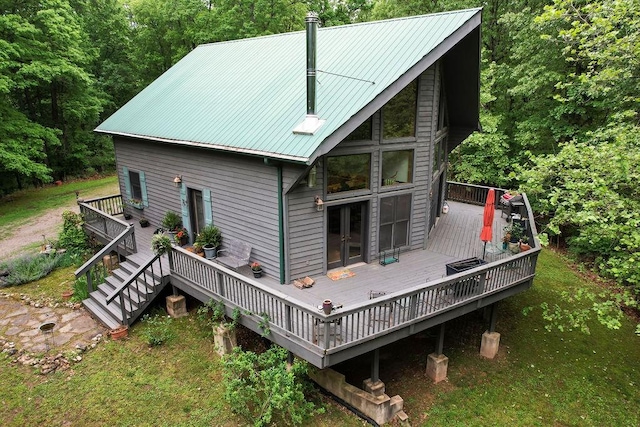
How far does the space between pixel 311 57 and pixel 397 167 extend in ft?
12.5

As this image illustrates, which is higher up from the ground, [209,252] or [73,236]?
[209,252]

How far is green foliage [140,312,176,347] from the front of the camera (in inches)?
368

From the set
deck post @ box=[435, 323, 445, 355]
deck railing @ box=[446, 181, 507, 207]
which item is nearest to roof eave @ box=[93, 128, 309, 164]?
deck post @ box=[435, 323, 445, 355]

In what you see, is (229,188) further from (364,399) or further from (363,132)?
(364,399)

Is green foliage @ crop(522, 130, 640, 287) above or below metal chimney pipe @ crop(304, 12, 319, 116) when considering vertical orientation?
below

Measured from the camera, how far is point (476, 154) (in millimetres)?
21016

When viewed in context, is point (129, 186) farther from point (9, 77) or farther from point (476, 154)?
point (476, 154)

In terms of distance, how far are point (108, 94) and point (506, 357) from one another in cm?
3051

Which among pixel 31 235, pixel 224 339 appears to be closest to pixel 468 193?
pixel 224 339

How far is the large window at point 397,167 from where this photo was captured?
1022cm

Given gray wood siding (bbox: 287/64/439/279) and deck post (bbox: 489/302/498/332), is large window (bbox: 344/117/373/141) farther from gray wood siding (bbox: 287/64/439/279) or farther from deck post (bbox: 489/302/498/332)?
deck post (bbox: 489/302/498/332)

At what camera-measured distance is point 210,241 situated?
1062 centimetres

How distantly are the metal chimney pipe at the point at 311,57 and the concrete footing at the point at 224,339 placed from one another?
5039 mm

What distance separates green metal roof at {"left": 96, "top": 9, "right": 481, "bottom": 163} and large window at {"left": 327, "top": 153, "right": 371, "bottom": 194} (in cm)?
122
